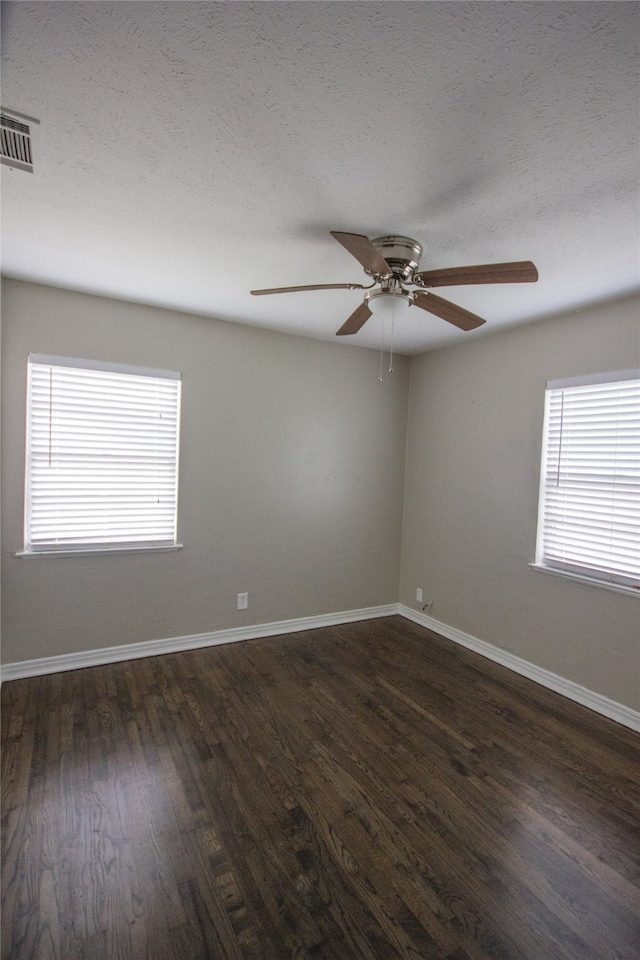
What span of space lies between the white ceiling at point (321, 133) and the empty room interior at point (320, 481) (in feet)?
0.04

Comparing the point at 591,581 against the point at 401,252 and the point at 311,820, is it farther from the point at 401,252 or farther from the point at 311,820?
the point at 401,252

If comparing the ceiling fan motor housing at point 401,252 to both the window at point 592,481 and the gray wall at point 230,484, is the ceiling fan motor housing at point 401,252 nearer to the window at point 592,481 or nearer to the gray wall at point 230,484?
the window at point 592,481

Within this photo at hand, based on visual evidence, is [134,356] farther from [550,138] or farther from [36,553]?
[550,138]

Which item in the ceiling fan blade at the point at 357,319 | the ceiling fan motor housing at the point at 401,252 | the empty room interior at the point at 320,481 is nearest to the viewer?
the empty room interior at the point at 320,481

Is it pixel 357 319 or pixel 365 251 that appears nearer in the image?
pixel 365 251

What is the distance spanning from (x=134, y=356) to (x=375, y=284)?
1.94 metres

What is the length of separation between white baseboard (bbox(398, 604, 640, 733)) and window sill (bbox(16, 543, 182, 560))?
238 cm

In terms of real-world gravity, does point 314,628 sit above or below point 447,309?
below

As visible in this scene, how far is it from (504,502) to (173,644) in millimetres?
2783

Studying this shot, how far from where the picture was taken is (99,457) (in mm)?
3051

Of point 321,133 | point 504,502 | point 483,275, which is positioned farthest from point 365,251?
point 504,502

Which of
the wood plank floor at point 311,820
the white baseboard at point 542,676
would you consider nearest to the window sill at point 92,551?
the wood plank floor at point 311,820

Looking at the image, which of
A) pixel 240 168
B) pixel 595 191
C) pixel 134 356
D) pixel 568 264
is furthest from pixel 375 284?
pixel 134 356

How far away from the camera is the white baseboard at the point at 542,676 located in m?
2.63
